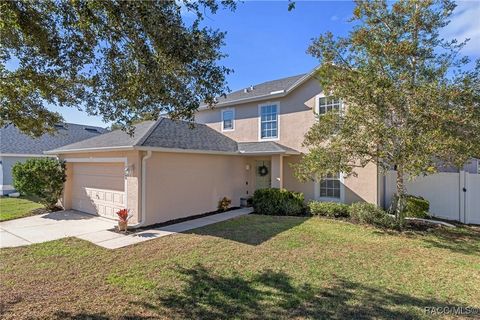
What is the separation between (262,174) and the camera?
632 inches

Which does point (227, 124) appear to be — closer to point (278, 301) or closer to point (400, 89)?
point (400, 89)

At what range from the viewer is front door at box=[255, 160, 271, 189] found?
1584cm

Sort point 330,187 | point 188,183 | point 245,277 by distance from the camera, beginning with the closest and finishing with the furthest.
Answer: point 245,277
point 188,183
point 330,187

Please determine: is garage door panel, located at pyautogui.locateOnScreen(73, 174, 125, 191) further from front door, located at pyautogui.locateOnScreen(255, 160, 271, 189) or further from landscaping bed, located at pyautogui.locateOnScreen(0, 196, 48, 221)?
front door, located at pyautogui.locateOnScreen(255, 160, 271, 189)

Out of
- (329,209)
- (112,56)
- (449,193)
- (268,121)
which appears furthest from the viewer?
(268,121)

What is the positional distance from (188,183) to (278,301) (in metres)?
8.06

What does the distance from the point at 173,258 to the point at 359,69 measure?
8.45m

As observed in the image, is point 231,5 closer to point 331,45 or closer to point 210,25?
point 210,25

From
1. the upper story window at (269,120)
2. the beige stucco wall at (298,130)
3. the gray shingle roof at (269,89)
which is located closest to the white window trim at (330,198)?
the beige stucco wall at (298,130)

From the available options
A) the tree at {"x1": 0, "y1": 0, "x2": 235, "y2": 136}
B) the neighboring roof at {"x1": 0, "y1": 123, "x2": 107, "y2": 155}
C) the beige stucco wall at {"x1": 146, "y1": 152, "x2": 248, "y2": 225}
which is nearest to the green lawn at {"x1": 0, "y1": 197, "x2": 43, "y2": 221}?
the neighboring roof at {"x1": 0, "y1": 123, "x2": 107, "y2": 155}

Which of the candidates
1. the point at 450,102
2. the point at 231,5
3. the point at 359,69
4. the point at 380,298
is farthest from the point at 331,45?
the point at 380,298

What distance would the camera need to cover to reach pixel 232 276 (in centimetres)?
611

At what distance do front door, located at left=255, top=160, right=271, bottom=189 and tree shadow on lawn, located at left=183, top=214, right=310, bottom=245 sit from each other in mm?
3425

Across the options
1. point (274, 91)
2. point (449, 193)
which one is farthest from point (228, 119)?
point (449, 193)
